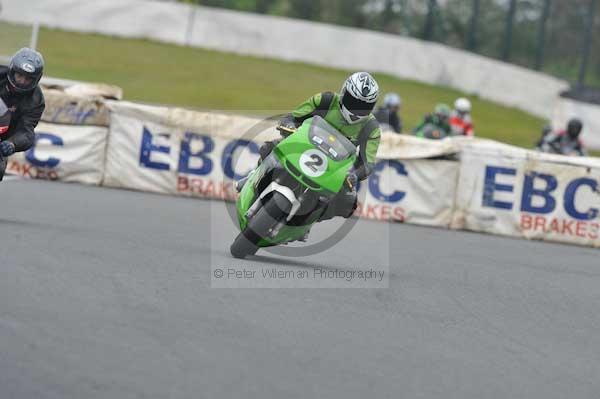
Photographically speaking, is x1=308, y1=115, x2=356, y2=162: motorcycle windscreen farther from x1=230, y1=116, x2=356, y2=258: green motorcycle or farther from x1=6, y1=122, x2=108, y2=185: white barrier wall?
x1=6, y1=122, x2=108, y2=185: white barrier wall

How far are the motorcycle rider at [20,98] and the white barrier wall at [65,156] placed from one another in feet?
17.6

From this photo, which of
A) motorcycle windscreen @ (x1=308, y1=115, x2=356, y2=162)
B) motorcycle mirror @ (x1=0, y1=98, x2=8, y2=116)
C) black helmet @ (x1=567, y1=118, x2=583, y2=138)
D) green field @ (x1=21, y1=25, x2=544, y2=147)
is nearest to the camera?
motorcycle windscreen @ (x1=308, y1=115, x2=356, y2=162)

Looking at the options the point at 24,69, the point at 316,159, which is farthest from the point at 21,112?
the point at 316,159

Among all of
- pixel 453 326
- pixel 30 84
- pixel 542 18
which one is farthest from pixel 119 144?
pixel 542 18

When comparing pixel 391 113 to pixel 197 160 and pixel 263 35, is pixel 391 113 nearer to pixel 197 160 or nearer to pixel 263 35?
pixel 197 160

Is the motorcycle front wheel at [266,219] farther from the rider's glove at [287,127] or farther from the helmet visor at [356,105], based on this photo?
the helmet visor at [356,105]

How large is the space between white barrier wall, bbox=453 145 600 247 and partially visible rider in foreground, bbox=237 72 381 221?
219 inches

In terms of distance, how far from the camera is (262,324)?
22.4 feet

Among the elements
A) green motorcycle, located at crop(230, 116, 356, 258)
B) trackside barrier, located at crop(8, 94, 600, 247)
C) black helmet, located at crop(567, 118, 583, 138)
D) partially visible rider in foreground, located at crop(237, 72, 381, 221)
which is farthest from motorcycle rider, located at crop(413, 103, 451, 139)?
green motorcycle, located at crop(230, 116, 356, 258)

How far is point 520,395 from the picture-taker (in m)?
5.70

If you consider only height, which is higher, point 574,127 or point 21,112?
point 574,127

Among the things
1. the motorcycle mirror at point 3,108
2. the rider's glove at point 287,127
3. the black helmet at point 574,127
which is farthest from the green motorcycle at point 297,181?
the black helmet at point 574,127

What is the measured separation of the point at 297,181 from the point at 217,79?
80.4ft

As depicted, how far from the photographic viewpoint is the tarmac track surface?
542 centimetres
